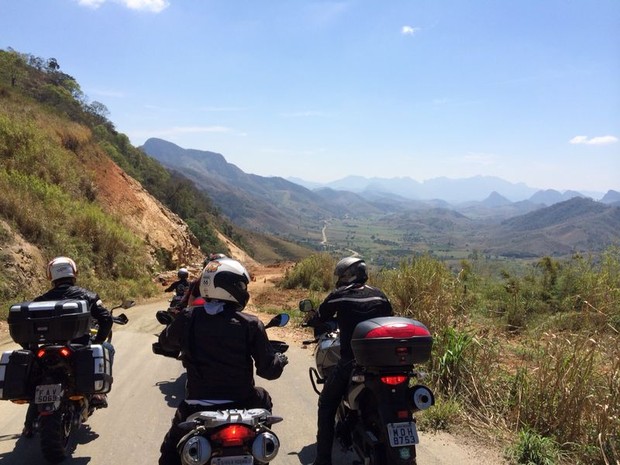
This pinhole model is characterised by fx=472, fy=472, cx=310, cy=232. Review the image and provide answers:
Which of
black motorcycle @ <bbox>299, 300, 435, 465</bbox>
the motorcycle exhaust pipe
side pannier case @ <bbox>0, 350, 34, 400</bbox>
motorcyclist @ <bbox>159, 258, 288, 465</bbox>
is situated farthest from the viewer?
side pannier case @ <bbox>0, 350, 34, 400</bbox>

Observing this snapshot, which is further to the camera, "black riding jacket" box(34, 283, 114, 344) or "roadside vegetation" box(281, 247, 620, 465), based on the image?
"black riding jacket" box(34, 283, 114, 344)

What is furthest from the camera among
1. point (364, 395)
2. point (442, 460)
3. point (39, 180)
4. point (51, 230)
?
point (39, 180)

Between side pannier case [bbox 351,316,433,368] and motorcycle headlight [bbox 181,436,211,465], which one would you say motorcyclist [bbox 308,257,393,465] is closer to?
side pannier case [bbox 351,316,433,368]

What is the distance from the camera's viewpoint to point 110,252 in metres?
17.4

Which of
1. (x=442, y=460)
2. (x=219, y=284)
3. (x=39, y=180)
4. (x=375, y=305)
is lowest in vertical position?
(x=442, y=460)

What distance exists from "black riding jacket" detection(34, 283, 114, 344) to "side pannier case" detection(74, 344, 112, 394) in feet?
1.64

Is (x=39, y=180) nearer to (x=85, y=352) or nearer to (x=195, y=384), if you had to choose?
(x=85, y=352)

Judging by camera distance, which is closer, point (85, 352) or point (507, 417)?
point (85, 352)

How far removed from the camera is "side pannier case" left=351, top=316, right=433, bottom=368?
3.49 meters

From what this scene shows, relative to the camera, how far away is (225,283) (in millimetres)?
3252

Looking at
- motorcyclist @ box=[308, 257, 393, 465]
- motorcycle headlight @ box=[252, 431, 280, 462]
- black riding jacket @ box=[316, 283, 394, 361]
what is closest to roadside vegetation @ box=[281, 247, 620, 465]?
motorcyclist @ box=[308, 257, 393, 465]

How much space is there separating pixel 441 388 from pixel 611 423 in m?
1.96

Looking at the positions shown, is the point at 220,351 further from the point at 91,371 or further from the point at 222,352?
the point at 91,371

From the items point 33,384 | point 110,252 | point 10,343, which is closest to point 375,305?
point 33,384
